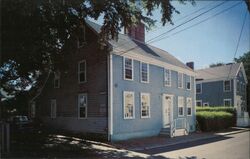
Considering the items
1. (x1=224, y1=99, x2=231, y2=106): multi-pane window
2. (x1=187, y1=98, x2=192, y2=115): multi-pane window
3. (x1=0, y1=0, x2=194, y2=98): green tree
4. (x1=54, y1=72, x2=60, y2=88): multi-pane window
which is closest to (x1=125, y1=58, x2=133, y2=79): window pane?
(x1=0, y1=0, x2=194, y2=98): green tree

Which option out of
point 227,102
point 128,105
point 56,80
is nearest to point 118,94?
point 128,105

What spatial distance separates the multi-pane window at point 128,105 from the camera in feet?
60.6

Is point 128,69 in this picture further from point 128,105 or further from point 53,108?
point 53,108

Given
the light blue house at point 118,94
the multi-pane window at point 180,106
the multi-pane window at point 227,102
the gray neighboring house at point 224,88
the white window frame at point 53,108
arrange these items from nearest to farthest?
the light blue house at point 118,94 < the white window frame at point 53,108 < the multi-pane window at point 180,106 < the gray neighboring house at point 224,88 < the multi-pane window at point 227,102

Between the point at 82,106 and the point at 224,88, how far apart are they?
83.4ft

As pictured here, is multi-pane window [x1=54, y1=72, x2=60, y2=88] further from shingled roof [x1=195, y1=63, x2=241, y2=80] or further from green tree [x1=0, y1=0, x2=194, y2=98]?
shingled roof [x1=195, y1=63, x2=241, y2=80]

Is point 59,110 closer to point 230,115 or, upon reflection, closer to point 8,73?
point 8,73

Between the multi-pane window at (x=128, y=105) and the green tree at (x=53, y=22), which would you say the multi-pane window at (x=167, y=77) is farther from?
the green tree at (x=53, y=22)

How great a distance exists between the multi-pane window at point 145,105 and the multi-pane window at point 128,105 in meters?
1.14

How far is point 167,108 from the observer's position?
75.0 ft

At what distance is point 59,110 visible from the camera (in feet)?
74.8

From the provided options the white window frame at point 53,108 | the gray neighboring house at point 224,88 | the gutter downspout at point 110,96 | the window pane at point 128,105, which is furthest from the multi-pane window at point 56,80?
the gray neighboring house at point 224,88

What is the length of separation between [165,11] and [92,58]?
834cm

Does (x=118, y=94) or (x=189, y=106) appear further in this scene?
(x=189, y=106)
